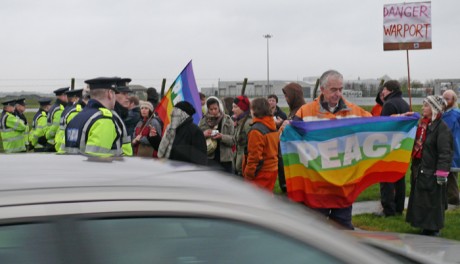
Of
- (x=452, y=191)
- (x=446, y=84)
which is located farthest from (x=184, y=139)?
(x=446, y=84)

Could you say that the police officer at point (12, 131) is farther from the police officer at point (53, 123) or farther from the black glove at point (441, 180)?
the black glove at point (441, 180)

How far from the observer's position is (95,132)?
5.74 m

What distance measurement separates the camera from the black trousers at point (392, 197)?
29.4ft

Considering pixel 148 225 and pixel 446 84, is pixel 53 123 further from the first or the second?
pixel 446 84

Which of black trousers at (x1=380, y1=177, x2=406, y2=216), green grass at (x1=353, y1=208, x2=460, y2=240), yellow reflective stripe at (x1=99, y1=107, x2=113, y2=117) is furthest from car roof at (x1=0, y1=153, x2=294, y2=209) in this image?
black trousers at (x1=380, y1=177, x2=406, y2=216)

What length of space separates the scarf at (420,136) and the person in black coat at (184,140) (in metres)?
2.73

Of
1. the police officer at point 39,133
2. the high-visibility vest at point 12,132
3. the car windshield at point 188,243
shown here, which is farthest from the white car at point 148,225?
the high-visibility vest at point 12,132

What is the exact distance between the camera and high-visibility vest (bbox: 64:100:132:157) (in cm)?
572

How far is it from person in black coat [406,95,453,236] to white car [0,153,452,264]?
5.24 meters

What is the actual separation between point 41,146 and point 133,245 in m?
11.0

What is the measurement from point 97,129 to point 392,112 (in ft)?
15.3

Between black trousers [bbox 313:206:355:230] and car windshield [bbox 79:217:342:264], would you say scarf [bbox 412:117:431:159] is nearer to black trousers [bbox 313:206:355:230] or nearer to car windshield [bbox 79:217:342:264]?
black trousers [bbox 313:206:355:230]

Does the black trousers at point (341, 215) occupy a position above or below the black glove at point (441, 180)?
below

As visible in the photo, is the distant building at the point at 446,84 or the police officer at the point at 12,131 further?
the distant building at the point at 446,84
